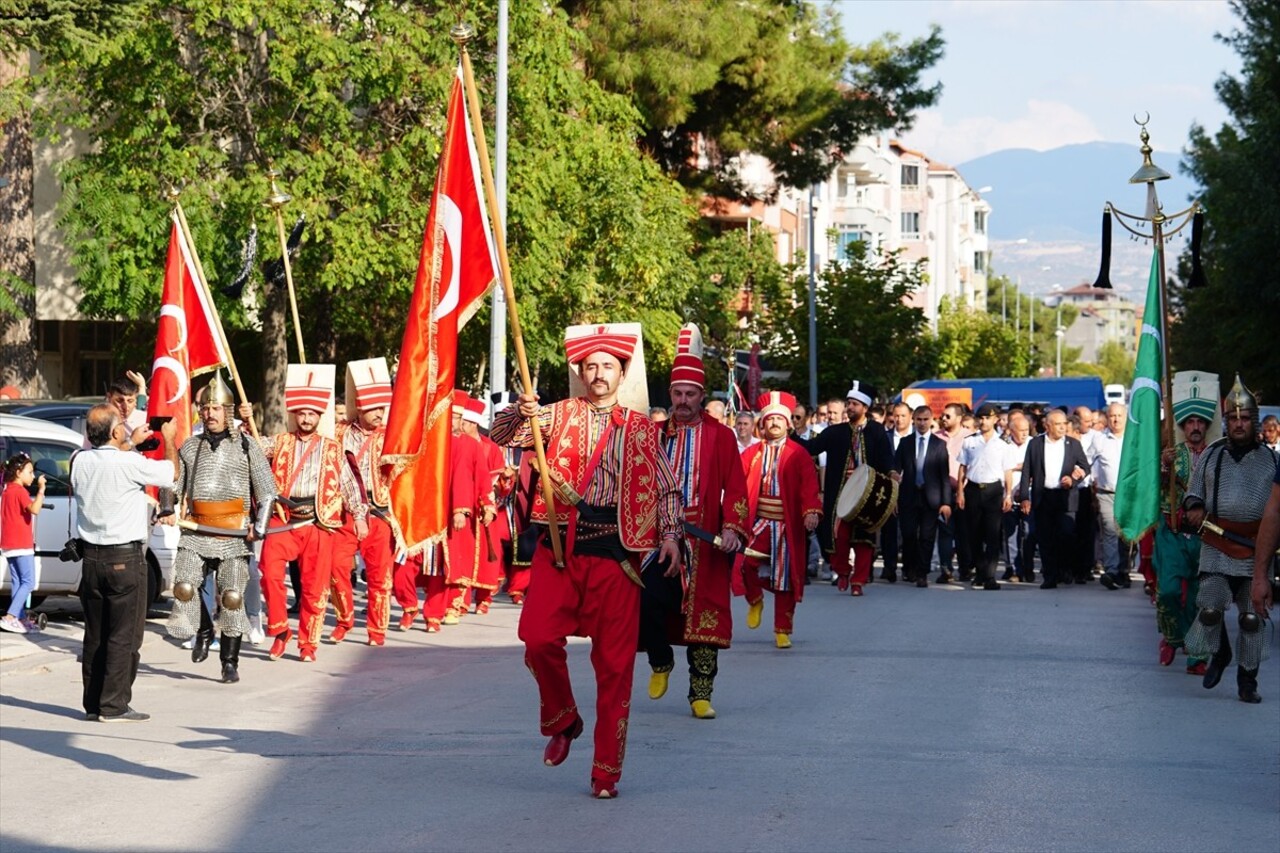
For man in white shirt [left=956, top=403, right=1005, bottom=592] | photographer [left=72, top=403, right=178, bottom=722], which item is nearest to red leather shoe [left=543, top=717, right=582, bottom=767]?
photographer [left=72, top=403, right=178, bottom=722]

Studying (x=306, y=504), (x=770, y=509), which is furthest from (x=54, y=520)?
(x=770, y=509)

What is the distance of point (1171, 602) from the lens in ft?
43.3

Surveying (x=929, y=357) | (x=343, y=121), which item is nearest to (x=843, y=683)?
(x=343, y=121)

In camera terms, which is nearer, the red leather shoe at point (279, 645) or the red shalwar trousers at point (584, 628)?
the red shalwar trousers at point (584, 628)

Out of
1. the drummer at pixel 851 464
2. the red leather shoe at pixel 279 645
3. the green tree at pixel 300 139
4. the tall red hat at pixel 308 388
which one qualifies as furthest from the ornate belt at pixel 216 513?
the green tree at pixel 300 139

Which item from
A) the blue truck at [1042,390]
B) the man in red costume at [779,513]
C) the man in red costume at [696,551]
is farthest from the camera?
the blue truck at [1042,390]

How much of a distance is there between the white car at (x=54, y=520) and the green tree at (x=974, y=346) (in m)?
63.2

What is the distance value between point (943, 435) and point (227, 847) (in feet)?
51.7

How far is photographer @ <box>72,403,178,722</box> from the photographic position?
10.9 meters

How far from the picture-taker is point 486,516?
55.0ft

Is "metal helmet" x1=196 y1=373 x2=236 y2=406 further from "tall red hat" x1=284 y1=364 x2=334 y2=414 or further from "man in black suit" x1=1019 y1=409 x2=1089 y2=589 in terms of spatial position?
"man in black suit" x1=1019 y1=409 x2=1089 y2=589

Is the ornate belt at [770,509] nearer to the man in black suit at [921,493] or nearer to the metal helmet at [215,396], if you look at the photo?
the metal helmet at [215,396]

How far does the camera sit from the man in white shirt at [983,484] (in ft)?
69.1

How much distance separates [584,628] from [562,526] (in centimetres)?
45
